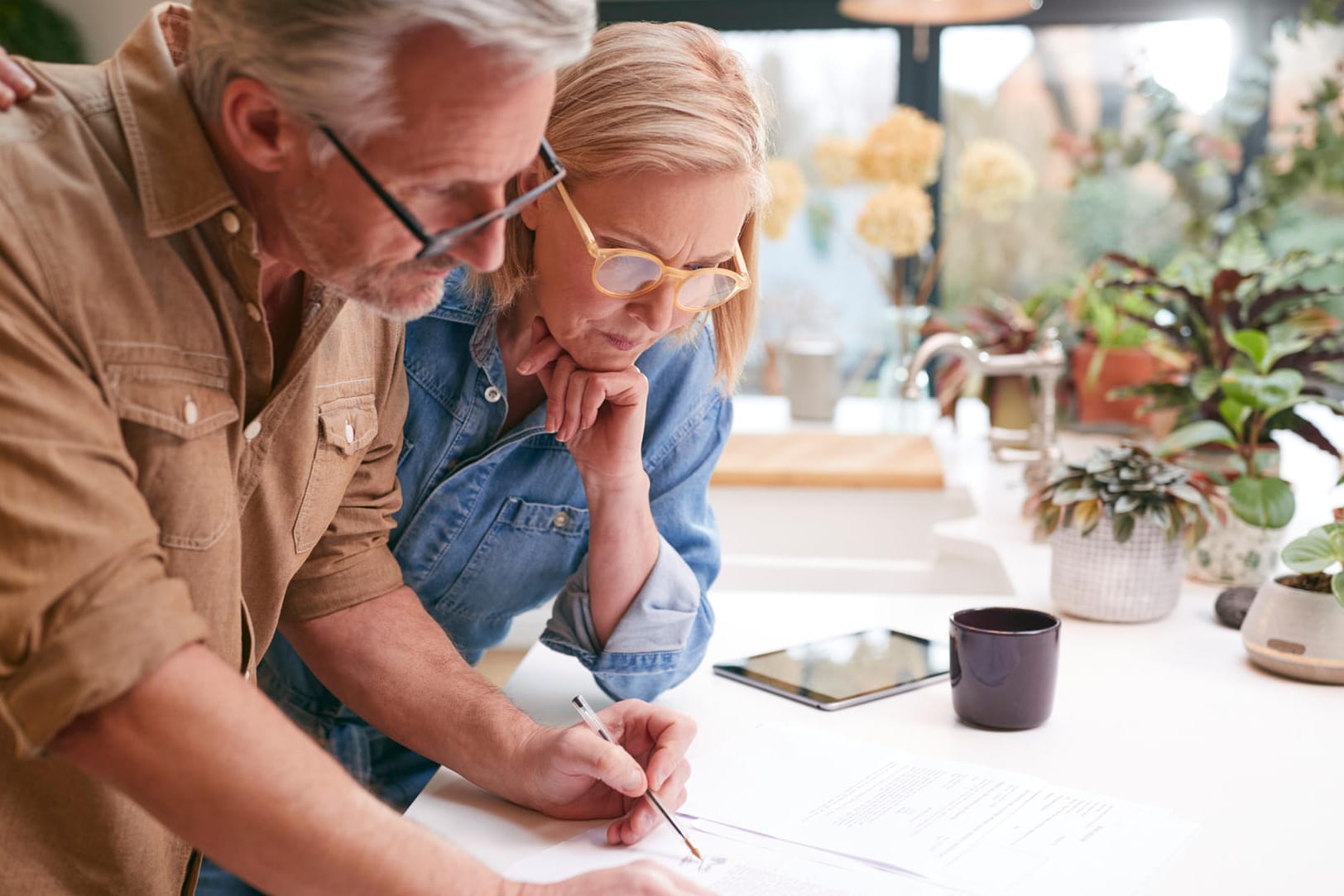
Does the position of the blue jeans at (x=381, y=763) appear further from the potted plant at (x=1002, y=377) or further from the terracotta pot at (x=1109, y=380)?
the terracotta pot at (x=1109, y=380)

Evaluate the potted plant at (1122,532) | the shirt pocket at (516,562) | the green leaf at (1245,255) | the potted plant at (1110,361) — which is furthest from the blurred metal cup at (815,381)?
the shirt pocket at (516,562)

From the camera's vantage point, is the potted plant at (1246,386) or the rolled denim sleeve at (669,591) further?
the potted plant at (1246,386)

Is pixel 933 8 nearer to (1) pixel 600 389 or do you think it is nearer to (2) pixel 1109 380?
(2) pixel 1109 380

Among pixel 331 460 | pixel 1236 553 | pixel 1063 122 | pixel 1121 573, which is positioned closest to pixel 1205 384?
pixel 1236 553

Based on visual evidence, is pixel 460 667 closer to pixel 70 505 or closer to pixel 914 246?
pixel 70 505

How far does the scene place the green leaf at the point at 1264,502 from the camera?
165 centimetres

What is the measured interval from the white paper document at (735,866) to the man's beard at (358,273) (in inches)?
17.5

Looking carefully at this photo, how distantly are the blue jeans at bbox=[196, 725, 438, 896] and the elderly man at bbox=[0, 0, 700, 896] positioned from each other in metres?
0.50

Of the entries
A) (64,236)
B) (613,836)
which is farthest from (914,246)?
(64,236)

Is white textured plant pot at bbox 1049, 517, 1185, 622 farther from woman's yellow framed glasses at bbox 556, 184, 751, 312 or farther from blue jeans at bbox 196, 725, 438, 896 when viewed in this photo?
blue jeans at bbox 196, 725, 438, 896

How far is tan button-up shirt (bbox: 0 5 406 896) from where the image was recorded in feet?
2.37

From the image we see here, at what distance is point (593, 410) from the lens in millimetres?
1312

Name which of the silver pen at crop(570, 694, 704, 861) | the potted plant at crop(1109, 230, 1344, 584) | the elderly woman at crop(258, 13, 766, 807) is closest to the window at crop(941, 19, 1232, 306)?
the potted plant at crop(1109, 230, 1344, 584)

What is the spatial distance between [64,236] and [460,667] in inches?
23.9
